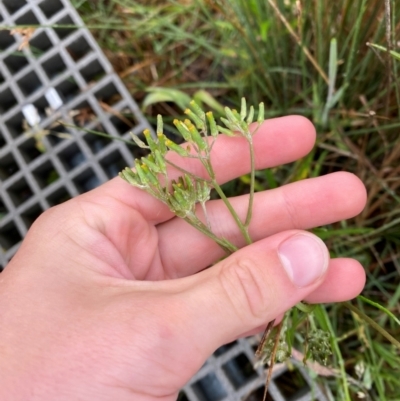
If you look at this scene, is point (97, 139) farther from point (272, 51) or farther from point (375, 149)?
point (375, 149)

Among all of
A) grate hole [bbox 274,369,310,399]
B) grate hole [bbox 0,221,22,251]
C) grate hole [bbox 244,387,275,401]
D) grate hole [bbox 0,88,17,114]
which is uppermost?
→ grate hole [bbox 0,88,17,114]

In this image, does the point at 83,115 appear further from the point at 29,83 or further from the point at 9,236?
the point at 9,236

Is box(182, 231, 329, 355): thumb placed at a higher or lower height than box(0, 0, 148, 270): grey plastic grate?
lower

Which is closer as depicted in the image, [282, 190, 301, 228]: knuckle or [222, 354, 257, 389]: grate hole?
[282, 190, 301, 228]: knuckle

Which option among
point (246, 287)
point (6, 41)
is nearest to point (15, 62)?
point (6, 41)

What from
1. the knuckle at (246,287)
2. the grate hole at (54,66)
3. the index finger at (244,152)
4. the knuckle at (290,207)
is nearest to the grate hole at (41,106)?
the grate hole at (54,66)

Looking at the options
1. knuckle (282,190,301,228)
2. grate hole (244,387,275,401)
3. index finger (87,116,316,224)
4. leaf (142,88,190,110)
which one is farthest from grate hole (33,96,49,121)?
grate hole (244,387,275,401)

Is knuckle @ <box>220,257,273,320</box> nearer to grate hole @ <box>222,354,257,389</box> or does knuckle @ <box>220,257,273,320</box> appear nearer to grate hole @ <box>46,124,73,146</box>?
grate hole @ <box>222,354,257,389</box>
